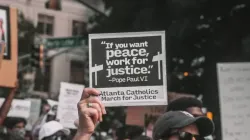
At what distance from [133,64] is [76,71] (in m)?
23.4

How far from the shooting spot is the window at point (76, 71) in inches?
980

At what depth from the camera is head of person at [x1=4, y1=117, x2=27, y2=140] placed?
659 cm

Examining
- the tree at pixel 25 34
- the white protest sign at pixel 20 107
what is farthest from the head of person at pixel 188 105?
the tree at pixel 25 34

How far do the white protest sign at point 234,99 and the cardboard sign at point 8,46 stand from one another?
200cm

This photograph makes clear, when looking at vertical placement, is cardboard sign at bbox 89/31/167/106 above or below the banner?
above

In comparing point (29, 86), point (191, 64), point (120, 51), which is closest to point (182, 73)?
point (191, 64)

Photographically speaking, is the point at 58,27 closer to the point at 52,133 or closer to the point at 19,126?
the point at 19,126

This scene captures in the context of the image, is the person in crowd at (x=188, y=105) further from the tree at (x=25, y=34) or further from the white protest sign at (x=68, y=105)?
the tree at (x=25, y=34)

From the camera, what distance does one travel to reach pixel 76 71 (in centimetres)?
2600

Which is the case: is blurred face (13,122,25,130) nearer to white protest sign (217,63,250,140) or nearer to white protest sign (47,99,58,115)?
white protest sign (47,99,58,115)

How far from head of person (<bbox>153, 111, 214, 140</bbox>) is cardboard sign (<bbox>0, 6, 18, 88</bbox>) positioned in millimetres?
3276

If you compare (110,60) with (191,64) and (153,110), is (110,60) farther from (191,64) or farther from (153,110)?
(191,64)

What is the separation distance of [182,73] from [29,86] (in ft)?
44.3

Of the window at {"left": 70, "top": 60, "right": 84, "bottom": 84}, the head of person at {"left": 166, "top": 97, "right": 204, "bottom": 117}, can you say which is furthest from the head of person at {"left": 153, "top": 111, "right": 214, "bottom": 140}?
the window at {"left": 70, "top": 60, "right": 84, "bottom": 84}
